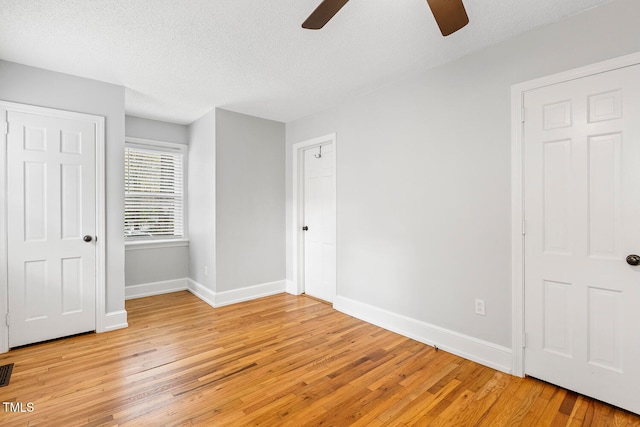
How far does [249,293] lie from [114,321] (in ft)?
5.10

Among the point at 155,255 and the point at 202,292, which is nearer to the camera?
the point at 202,292

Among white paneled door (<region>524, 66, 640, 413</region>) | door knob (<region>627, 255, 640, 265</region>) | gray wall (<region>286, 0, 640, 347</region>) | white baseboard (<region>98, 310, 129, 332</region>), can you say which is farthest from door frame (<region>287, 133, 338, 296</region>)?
door knob (<region>627, 255, 640, 265</region>)

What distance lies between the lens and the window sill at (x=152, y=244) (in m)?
4.28

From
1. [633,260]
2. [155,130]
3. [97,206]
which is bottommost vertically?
[633,260]

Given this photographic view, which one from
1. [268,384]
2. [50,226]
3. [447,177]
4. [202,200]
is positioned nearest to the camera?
[268,384]

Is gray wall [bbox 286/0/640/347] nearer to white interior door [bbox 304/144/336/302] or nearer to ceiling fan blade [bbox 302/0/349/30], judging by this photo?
white interior door [bbox 304/144/336/302]

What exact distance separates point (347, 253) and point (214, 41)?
8.25ft

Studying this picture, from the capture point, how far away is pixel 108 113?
315 centimetres

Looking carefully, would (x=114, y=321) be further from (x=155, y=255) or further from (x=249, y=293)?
(x=249, y=293)

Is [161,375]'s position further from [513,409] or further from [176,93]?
[176,93]

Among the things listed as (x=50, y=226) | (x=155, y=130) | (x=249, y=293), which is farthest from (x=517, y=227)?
(x=155, y=130)

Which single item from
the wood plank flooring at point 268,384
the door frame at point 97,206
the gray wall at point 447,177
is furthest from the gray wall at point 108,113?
the gray wall at point 447,177

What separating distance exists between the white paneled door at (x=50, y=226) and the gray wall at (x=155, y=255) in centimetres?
127

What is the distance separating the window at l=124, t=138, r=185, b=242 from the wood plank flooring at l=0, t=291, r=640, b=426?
1784 millimetres
